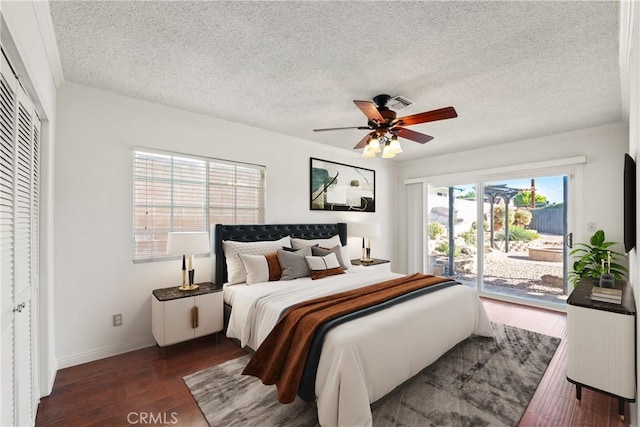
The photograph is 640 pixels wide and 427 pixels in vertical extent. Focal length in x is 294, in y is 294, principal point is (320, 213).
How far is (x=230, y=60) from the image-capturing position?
2.29 meters

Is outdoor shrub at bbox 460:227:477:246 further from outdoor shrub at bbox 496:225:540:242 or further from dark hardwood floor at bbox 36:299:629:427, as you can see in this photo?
dark hardwood floor at bbox 36:299:629:427

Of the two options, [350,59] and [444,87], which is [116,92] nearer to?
[350,59]

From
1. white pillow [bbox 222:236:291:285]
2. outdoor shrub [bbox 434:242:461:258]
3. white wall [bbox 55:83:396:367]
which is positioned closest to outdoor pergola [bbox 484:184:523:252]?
outdoor shrub [bbox 434:242:461:258]

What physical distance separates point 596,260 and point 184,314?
4.80 metres

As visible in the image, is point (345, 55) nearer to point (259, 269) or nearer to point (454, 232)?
point (259, 269)

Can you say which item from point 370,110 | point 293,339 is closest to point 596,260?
point 370,110

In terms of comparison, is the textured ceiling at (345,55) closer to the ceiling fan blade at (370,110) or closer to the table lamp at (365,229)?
the ceiling fan blade at (370,110)

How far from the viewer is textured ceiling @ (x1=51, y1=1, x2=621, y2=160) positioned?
1.76 metres

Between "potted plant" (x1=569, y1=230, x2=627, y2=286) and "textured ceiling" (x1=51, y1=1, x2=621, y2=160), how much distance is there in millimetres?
1540

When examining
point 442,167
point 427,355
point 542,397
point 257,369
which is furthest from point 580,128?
point 257,369

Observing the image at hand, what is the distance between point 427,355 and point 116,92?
3754 millimetres

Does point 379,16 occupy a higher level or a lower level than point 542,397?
higher

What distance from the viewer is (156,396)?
Answer: 2.25 meters

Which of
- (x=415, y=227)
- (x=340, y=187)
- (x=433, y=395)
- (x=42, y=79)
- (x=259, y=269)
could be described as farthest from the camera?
(x=415, y=227)
